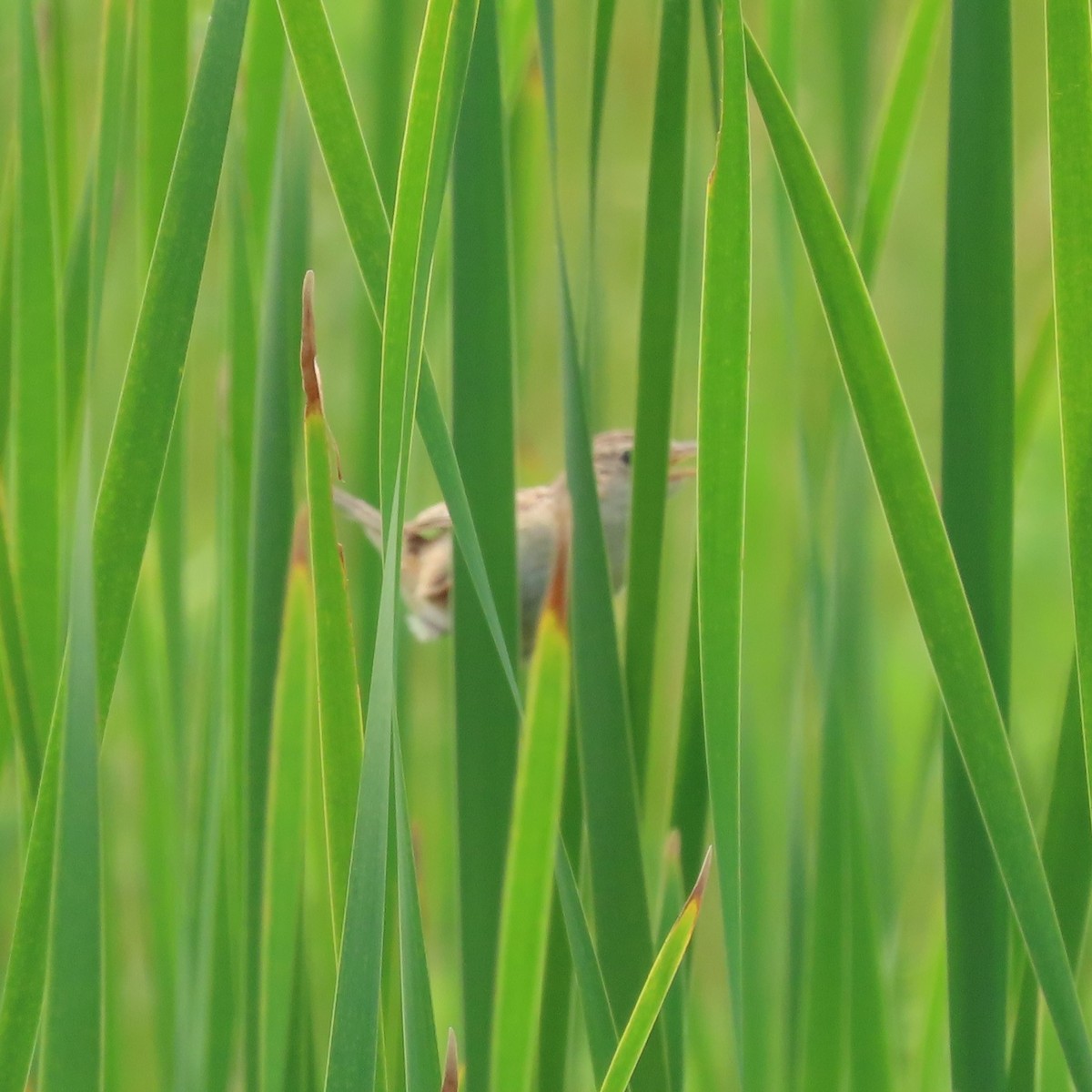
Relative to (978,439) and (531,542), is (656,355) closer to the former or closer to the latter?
(978,439)

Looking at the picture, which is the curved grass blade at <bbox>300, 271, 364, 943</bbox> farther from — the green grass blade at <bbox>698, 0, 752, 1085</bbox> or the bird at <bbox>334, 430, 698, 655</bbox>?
the bird at <bbox>334, 430, 698, 655</bbox>

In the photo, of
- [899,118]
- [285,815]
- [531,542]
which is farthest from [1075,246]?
[531,542]

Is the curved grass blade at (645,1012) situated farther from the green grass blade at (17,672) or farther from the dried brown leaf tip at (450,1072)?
the green grass blade at (17,672)

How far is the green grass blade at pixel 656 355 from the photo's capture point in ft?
1.39

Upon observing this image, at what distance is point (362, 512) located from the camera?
63 centimetres

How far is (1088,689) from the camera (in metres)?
0.35

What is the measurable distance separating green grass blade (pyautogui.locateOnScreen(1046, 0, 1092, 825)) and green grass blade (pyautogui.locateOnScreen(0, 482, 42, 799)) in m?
0.30

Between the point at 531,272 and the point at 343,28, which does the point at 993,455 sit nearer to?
the point at 531,272

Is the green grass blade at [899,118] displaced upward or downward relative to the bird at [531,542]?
upward

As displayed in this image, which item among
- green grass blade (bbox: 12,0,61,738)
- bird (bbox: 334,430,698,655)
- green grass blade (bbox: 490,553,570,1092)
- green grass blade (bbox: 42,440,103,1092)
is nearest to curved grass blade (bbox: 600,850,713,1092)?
green grass blade (bbox: 490,553,570,1092)

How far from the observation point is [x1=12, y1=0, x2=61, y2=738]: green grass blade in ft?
1.40

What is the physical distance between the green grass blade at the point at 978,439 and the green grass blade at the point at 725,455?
7cm

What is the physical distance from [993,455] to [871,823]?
12.8 inches

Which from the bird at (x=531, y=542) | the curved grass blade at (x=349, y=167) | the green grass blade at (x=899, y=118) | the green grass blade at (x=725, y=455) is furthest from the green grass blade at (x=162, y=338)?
the bird at (x=531, y=542)
